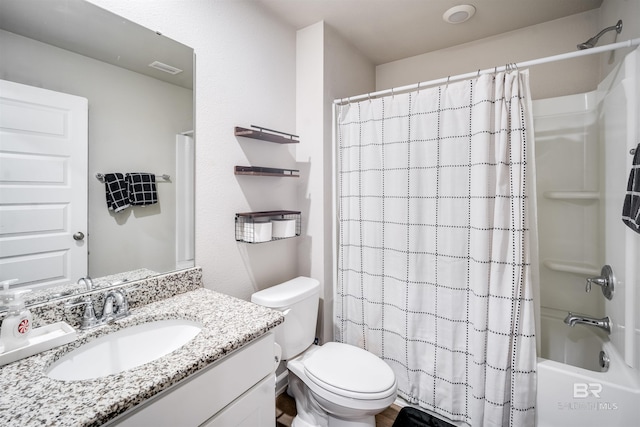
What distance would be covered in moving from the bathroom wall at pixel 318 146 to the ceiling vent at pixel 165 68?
2.85 ft

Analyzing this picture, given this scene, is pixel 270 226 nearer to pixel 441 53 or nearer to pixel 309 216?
pixel 309 216

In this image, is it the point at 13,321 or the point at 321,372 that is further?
the point at 321,372

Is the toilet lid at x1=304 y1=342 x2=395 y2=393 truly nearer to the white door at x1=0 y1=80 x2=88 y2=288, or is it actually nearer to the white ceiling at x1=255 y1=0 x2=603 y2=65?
the white door at x1=0 y1=80 x2=88 y2=288

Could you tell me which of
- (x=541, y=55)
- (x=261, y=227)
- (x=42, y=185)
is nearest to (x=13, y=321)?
(x=42, y=185)

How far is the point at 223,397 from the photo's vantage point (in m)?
0.92

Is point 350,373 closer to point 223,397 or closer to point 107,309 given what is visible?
point 223,397

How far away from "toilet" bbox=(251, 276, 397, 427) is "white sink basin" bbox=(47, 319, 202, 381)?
49cm

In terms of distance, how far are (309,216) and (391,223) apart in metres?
0.56

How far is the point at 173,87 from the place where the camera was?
133 centimetres

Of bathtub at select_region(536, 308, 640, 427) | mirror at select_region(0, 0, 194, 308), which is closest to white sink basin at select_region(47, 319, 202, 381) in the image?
mirror at select_region(0, 0, 194, 308)

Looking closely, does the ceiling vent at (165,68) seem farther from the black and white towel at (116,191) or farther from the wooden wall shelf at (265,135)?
the black and white towel at (116,191)

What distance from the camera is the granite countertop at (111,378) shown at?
627 millimetres

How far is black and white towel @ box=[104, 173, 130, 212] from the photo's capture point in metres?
1.13

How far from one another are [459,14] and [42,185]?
92.3 inches
